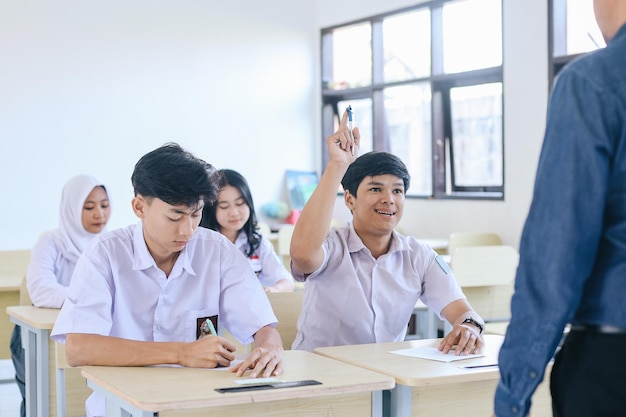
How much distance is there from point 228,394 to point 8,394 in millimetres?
3392

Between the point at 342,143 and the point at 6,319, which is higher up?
the point at 342,143

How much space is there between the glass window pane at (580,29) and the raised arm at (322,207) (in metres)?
3.70

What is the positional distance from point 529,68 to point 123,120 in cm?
323

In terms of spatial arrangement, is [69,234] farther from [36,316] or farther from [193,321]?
[193,321]

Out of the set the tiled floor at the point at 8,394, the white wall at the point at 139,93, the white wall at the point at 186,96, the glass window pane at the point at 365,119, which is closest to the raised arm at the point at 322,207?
the tiled floor at the point at 8,394

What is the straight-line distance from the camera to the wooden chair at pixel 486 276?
4.23 meters

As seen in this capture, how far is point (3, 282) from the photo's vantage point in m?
4.32

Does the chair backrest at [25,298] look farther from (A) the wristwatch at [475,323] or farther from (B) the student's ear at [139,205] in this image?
(A) the wristwatch at [475,323]

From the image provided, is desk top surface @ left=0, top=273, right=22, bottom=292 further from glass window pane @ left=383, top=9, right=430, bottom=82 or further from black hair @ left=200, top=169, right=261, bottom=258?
glass window pane @ left=383, top=9, right=430, bottom=82

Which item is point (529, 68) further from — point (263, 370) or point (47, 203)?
point (263, 370)

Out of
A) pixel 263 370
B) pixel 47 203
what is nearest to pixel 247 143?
pixel 47 203

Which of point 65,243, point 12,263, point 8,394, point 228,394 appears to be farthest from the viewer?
point 12,263

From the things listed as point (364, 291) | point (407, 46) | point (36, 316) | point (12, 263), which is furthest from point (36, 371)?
point (407, 46)

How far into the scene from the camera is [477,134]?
6.50 meters
